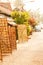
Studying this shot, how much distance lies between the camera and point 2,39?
18.3 m

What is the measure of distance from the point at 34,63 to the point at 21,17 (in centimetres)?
2328

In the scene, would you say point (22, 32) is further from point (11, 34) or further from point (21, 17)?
point (11, 34)

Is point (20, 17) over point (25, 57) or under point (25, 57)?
under

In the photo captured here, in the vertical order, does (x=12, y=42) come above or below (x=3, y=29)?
below

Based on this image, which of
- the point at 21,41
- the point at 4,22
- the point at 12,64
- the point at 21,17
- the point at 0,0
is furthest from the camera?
the point at 0,0

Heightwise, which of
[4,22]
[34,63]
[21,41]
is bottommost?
[21,41]

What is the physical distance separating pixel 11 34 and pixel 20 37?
8.41 m

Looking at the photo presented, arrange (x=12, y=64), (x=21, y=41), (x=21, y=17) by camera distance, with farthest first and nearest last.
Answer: (x=21, y=17) < (x=21, y=41) < (x=12, y=64)

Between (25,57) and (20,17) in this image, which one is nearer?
(25,57)

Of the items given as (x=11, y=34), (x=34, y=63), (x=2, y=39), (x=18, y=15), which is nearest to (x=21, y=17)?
(x=18, y=15)

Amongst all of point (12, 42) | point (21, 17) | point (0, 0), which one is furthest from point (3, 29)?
point (0, 0)

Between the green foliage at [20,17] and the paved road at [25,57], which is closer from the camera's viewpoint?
the paved road at [25,57]

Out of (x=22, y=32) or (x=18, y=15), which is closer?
(x=22, y=32)

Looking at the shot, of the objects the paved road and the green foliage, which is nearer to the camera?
the paved road
